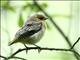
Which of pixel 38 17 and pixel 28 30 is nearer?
pixel 28 30

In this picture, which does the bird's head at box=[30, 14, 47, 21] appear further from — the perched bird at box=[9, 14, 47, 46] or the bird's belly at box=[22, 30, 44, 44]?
the bird's belly at box=[22, 30, 44, 44]

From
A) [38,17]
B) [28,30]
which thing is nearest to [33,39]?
[28,30]

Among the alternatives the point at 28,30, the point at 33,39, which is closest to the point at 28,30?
the point at 28,30

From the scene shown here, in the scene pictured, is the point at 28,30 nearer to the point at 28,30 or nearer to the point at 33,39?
the point at 28,30

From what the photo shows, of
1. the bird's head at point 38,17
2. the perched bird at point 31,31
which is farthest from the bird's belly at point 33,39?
the bird's head at point 38,17

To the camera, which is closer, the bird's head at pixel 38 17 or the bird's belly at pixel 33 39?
the bird's belly at pixel 33 39

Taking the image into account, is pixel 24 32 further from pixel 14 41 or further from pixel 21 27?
pixel 14 41

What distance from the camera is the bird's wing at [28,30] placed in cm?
213

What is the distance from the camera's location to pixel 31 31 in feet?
7.71

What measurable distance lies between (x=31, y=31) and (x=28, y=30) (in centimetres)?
7

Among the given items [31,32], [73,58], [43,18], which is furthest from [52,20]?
[73,58]

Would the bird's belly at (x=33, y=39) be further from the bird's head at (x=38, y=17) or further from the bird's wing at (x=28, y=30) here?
the bird's head at (x=38, y=17)

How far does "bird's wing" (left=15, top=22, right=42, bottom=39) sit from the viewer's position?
2135 millimetres

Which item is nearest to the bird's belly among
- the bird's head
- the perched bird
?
the perched bird
